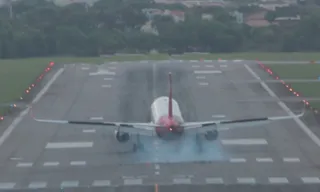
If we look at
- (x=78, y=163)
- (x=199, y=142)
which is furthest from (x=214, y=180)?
(x=78, y=163)

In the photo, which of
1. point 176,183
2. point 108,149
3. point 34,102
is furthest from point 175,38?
point 176,183

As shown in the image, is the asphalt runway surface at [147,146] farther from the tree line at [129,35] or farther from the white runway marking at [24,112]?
the tree line at [129,35]

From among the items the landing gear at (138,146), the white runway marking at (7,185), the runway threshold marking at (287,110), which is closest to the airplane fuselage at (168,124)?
the landing gear at (138,146)

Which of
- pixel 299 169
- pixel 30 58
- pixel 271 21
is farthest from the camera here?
pixel 271 21

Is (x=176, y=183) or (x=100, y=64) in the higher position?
(x=176, y=183)

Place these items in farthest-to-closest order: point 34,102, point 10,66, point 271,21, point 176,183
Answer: point 271,21, point 10,66, point 34,102, point 176,183

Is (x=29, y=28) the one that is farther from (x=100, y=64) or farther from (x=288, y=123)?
(x=288, y=123)

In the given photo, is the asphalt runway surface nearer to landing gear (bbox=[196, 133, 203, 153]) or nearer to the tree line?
landing gear (bbox=[196, 133, 203, 153])
